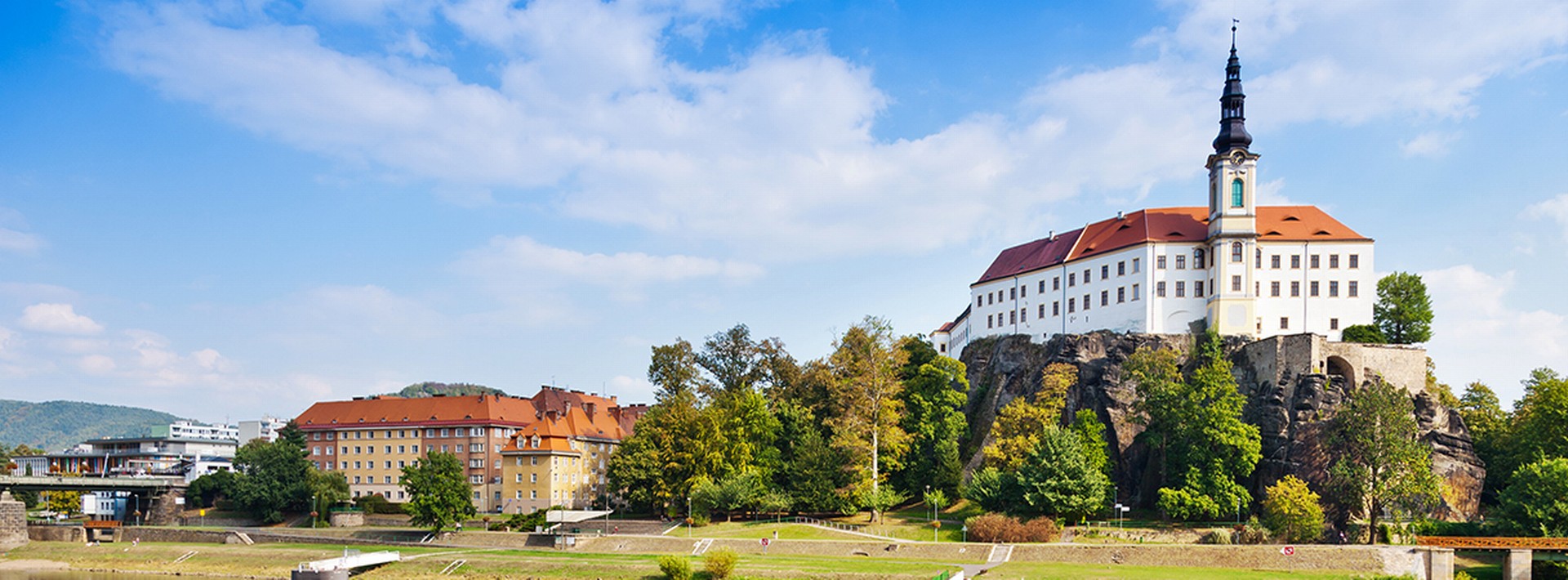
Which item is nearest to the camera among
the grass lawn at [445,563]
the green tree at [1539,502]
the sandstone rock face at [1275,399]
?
the grass lawn at [445,563]

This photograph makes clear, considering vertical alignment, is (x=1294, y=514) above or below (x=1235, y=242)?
below

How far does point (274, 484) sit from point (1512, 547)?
80.8 meters

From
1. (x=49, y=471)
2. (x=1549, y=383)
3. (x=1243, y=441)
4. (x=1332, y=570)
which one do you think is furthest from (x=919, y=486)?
→ (x=49, y=471)

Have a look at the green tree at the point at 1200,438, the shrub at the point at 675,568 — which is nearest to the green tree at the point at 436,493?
the shrub at the point at 675,568

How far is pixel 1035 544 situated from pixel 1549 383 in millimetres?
34410

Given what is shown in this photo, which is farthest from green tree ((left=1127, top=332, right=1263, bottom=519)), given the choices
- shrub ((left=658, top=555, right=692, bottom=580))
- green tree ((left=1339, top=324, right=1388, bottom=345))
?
shrub ((left=658, top=555, right=692, bottom=580))

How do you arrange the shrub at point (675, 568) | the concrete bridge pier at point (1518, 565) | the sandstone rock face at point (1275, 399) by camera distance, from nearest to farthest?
the shrub at point (675, 568), the concrete bridge pier at point (1518, 565), the sandstone rock face at point (1275, 399)

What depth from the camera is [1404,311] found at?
79938mm

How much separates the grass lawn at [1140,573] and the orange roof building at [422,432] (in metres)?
53.0

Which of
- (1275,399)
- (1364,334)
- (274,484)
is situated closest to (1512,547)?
(1275,399)

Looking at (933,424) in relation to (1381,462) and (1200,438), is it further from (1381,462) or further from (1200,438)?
(1381,462)

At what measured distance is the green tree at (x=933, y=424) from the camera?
7312 cm

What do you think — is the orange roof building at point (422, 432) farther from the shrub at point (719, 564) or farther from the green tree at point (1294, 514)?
the green tree at point (1294, 514)

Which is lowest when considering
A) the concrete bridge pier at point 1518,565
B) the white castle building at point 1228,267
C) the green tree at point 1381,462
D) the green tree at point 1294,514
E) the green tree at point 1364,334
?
the concrete bridge pier at point 1518,565
